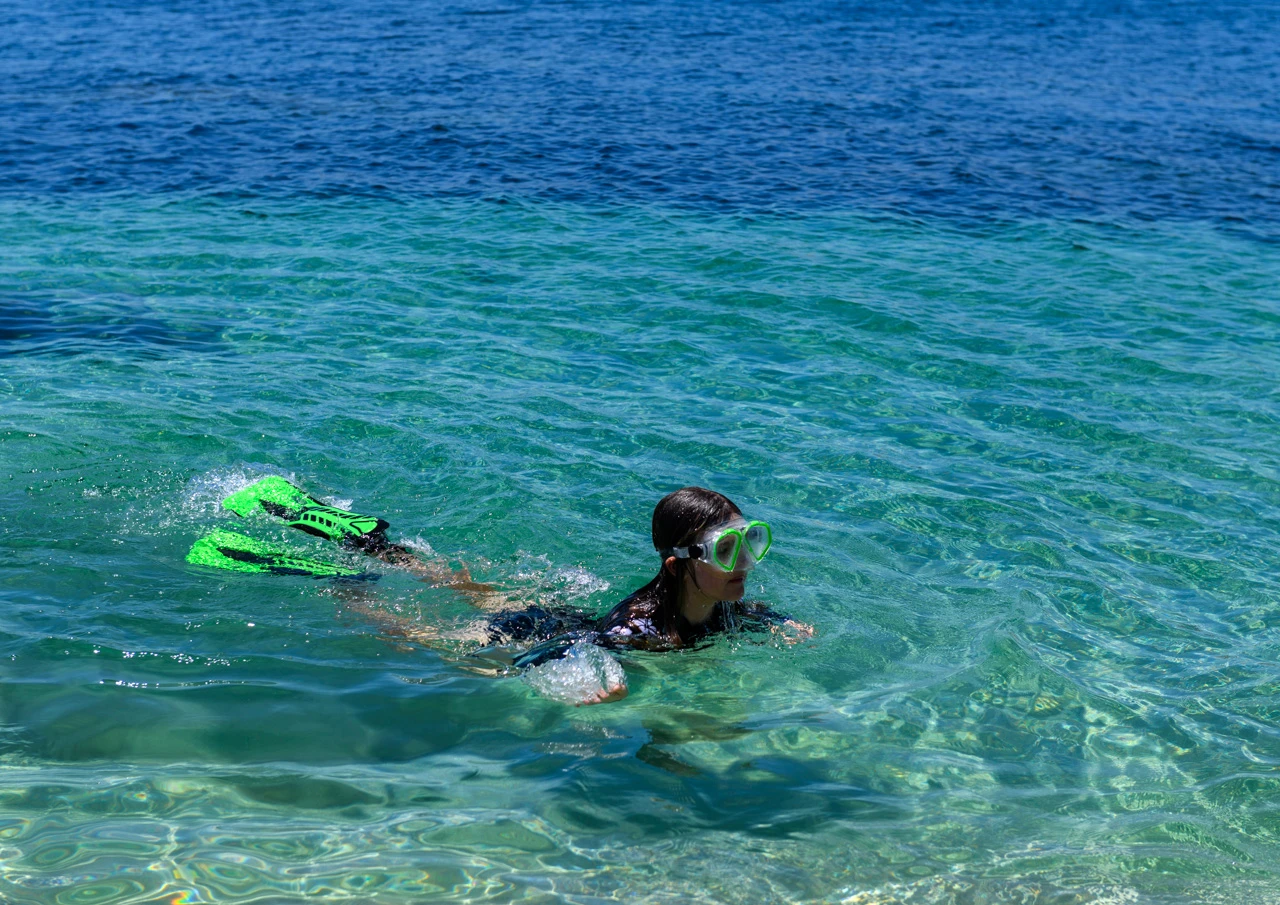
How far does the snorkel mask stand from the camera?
19.2ft

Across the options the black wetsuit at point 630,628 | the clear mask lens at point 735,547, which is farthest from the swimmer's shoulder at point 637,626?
the clear mask lens at point 735,547

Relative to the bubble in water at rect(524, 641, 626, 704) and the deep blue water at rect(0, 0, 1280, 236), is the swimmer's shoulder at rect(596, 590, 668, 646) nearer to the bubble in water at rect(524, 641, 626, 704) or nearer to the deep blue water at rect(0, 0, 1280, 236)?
the bubble in water at rect(524, 641, 626, 704)

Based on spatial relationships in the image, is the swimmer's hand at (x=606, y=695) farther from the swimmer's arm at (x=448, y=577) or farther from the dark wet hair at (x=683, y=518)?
the swimmer's arm at (x=448, y=577)

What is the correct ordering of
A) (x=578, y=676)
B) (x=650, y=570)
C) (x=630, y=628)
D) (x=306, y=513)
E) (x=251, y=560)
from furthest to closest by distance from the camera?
(x=650, y=570) → (x=306, y=513) → (x=251, y=560) → (x=630, y=628) → (x=578, y=676)

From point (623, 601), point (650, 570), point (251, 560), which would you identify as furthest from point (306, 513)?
point (623, 601)

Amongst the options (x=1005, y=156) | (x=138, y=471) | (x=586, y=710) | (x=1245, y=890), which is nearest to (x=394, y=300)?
(x=138, y=471)

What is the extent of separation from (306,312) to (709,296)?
4.35 meters

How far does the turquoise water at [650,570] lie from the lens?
191 inches

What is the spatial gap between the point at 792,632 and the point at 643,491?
7.60 feet

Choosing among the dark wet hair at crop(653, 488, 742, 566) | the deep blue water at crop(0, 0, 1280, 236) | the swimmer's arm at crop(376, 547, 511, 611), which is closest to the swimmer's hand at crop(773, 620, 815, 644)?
the dark wet hair at crop(653, 488, 742, 566)

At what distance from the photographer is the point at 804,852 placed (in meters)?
4.82

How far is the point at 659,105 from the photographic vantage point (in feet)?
75.9

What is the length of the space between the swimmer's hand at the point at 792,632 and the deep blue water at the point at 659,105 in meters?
11.6

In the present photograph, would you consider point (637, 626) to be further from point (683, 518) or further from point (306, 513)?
point (306, 513)
